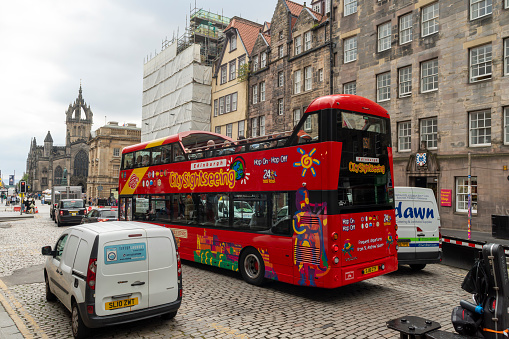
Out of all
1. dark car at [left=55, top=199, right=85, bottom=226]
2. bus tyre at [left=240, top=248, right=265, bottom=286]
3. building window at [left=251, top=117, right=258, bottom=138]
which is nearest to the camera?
bus tyre at [left=240, top=248, right=265, bottom=286]

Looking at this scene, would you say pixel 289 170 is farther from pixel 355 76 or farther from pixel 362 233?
pixel 355 76

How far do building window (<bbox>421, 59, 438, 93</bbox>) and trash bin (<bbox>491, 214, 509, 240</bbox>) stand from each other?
800 centimetres

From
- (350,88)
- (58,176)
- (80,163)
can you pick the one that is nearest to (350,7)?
(350,88)

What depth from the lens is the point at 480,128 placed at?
19750mm

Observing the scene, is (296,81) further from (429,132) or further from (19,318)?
(19,318)

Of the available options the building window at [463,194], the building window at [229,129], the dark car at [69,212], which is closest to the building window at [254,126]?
the building window at [229,129]

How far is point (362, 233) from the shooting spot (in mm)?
8234

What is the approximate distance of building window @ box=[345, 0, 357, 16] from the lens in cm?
2653

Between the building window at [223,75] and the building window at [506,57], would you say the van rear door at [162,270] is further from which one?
the building window at [223,75]

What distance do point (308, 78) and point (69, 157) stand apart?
112379 mm

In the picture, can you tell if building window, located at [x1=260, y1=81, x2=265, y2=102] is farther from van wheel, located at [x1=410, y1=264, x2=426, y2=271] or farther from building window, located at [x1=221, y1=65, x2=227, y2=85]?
van wheel, located at [x1=410, y1=264, x2=426, y2=271]

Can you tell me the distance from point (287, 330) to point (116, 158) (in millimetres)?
71718

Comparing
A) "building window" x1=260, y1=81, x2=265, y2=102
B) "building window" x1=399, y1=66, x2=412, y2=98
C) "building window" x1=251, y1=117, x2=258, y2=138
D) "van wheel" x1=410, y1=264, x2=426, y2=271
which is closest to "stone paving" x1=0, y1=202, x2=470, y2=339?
"van wheel" x1=410, y1=264, x2=426, y2=271

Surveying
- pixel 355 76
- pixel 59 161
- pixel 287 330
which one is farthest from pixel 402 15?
pixel 59 161
